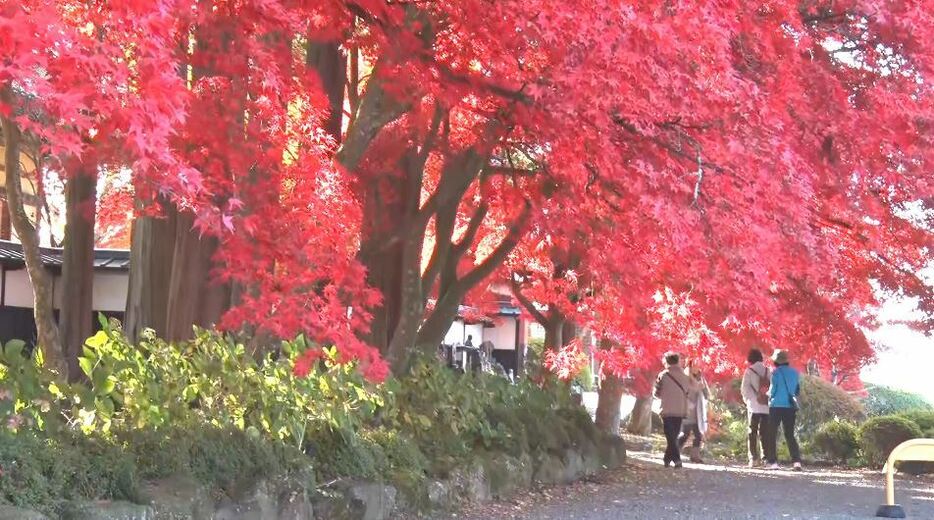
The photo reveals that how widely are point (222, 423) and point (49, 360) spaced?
2106 mm

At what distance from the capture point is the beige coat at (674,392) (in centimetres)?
1318

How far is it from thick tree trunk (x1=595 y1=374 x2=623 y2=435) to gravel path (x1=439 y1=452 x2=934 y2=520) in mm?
3531

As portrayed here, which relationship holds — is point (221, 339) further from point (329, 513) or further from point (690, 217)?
point (690, 217)

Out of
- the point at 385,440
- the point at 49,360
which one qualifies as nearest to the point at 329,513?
the point at 385,440

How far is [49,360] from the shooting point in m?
8.52

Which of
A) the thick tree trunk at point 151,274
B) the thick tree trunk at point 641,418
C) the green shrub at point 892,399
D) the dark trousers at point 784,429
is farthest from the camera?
the green shrub at point 892,399

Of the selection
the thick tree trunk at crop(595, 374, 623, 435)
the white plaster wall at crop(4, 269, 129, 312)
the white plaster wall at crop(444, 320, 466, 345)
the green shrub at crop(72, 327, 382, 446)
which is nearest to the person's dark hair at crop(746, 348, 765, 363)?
the thick tree trunk at crop(595, 374, 623, 435)

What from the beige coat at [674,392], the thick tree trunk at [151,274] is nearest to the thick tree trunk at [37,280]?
Result: the thick tree trunk at [151,274]

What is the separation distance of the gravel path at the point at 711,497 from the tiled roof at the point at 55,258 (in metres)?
6.19

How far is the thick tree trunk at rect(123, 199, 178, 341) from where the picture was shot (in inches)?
370

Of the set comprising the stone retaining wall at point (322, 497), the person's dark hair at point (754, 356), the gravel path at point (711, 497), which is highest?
the person's dark hair at point (754, 356)

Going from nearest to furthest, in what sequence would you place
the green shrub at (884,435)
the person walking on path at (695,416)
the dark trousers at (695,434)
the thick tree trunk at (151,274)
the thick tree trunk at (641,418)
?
the thick tree trunk at (151,274)
the person walking on path at (695,416)
the dark trousers at (695,434)
the green shrub at (884,435)
the thick tree trunk at (641,418)

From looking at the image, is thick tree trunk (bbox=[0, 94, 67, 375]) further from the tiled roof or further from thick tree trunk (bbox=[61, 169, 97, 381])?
the tiled roof

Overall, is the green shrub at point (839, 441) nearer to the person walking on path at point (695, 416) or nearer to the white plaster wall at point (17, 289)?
the person walking on path at point (695, 416)
